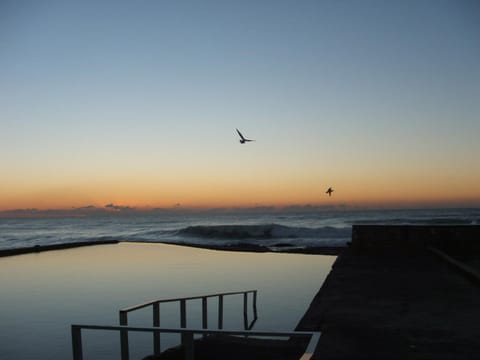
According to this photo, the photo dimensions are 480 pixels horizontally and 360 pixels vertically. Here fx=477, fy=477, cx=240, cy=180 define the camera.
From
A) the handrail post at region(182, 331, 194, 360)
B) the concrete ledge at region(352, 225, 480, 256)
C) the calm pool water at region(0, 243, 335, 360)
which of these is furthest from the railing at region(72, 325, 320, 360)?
the concrete ledge at region(352, 225, 480, 256)

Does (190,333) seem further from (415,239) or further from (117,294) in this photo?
(415,239)

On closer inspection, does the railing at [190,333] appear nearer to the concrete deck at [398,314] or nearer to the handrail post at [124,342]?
the handrail post at [124,342]

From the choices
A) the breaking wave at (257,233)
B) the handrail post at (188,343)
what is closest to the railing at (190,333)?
the handrail post at (188,343)

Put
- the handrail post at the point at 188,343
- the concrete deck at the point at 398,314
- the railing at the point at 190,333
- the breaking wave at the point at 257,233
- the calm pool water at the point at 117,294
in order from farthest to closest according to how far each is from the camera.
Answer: the breaking wave at the point at 257,233
the calm pool water at the point at 117,294
the concrete deck at the point at 398,314
the handrail post at the point at 188,343
the railing at the point at 190,333

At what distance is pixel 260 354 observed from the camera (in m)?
5.03

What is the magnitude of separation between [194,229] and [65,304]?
41.4m

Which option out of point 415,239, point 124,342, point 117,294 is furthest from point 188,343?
point 415,239

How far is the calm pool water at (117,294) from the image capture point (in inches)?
301

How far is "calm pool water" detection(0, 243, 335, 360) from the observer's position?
7.64m

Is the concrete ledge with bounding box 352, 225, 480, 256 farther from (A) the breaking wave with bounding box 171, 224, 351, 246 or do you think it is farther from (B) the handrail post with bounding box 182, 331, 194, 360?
(A) the breaking wave with bounding box 171, 224, 351, 246

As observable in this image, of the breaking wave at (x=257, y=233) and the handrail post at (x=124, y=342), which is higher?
the handrail post at (x=124, y=342)

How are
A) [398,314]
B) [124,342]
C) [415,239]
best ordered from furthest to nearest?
[415,239], [398,314], [124,342]

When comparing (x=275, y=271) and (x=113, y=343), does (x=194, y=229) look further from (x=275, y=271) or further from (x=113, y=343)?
(x=113, y=343)

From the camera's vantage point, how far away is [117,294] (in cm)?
1191
